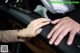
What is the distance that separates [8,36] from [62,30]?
298 mm

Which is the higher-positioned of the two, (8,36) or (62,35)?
(62,35)

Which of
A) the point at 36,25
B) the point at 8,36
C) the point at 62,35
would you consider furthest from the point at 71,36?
the point at 8,36

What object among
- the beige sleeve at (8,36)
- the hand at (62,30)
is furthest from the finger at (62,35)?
the beige sleeve at (8,36)

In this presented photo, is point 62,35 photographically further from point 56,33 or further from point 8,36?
point 8,36

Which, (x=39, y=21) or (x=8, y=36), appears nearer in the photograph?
(x=39, y=21)

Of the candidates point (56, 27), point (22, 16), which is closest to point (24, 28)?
point (22, 16)

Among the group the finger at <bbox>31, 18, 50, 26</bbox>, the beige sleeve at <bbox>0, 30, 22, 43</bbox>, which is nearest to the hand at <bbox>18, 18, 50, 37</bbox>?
the finger at <bbox>31, 18, 50, 26</bbox>

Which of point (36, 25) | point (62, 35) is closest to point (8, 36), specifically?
point (36, 25)

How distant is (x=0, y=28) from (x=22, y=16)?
16cm

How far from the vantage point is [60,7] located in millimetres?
722

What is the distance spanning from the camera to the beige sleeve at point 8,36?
0.68m

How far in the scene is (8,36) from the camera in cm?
72

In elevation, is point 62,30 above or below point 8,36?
above

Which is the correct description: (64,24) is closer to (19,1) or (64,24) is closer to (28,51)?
(28,51)
